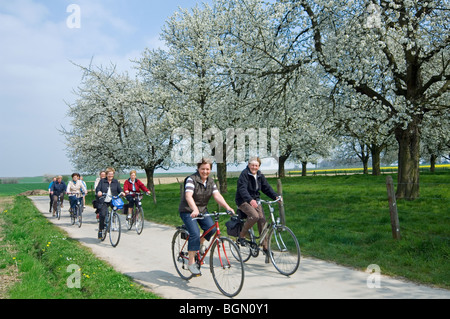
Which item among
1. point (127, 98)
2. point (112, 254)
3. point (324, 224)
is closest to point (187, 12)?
point (127, 98)

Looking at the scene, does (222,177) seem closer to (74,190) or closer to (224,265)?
(74,190)

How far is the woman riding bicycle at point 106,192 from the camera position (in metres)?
10.5

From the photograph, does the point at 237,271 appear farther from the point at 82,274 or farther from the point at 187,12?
the point at 187,12

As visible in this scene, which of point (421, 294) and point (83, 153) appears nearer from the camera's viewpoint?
point (421, 294)

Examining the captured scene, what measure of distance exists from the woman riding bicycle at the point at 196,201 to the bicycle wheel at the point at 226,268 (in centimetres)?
45

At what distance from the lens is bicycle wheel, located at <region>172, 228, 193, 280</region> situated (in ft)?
21.0

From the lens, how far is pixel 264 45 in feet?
48.4

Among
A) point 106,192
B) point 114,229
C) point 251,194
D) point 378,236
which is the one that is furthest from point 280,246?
point 106,192

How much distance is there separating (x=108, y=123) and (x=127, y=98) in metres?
4.77

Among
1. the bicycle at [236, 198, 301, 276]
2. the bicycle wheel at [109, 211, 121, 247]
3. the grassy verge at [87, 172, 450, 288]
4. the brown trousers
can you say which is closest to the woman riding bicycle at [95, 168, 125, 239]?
the bicycle wheel at [109, 211, 121, 247]

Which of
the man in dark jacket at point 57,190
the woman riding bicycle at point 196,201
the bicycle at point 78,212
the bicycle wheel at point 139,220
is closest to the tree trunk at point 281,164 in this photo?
the man in dark jacket at point 57,190

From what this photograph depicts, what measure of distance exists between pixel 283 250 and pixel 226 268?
1571 millimetres

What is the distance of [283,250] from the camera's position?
6.69 meters

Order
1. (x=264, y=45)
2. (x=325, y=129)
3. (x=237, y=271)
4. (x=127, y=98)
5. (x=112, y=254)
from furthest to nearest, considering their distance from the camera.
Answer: (x=127, y=98) → (x=325, y=129) → (x=264, y=45) → (x=112, y=254) → (x=237, y=271)
